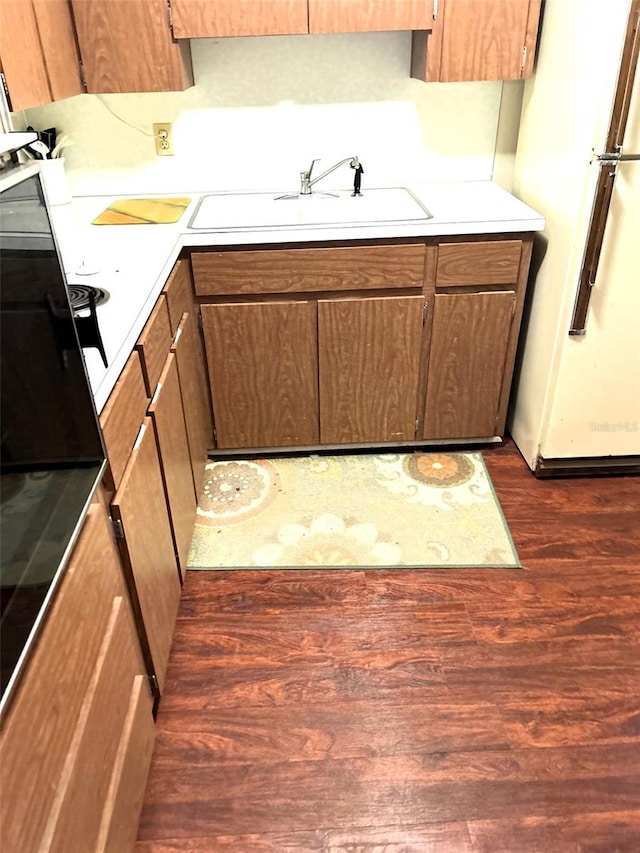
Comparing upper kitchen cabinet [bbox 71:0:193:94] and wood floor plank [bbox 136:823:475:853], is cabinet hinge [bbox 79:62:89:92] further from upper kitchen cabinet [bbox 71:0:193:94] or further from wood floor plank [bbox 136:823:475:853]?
wood floor plank [bbox 136:823:475:853]

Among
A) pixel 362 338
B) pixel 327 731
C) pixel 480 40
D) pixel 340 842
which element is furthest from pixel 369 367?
pixel 340 842

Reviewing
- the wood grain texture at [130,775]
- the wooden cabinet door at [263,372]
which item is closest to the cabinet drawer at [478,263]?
the wooden cabinet door at [263,372]

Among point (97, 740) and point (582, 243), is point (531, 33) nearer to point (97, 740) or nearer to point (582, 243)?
point (582, 243)

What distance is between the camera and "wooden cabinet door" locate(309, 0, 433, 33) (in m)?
2.03

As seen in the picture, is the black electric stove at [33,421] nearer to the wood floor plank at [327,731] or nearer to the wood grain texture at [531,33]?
the wood floor plank at [327,731]

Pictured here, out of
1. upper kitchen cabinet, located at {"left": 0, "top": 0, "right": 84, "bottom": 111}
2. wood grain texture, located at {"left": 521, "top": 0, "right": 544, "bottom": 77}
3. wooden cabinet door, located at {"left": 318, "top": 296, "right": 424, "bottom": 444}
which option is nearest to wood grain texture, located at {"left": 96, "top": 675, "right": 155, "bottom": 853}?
wooden cabinet door, located at {"left": 318, "top": 296, "right": 424, "bottom": 444}

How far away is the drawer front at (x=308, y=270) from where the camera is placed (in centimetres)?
210

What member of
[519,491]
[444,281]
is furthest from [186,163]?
[519,491]

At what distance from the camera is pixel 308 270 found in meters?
2.12

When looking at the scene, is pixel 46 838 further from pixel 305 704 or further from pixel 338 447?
pixel 338 447

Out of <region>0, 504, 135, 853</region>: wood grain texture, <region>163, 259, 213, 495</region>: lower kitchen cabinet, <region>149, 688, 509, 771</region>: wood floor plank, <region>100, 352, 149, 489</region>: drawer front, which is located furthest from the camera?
<region>163, 259, 213, 495</region>: lower kitchen cabinet

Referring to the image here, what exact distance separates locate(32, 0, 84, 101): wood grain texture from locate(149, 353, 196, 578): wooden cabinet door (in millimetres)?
864

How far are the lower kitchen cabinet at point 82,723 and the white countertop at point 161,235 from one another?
0.55 metres

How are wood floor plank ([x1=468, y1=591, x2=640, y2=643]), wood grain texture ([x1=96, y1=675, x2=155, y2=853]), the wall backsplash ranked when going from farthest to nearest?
the wall backsplash → wood floor plank ([x1=468, y1=591, x2=640, y2=643]) → wood grain texture ([x1=96, y1=675, x2=155, y2=853])
